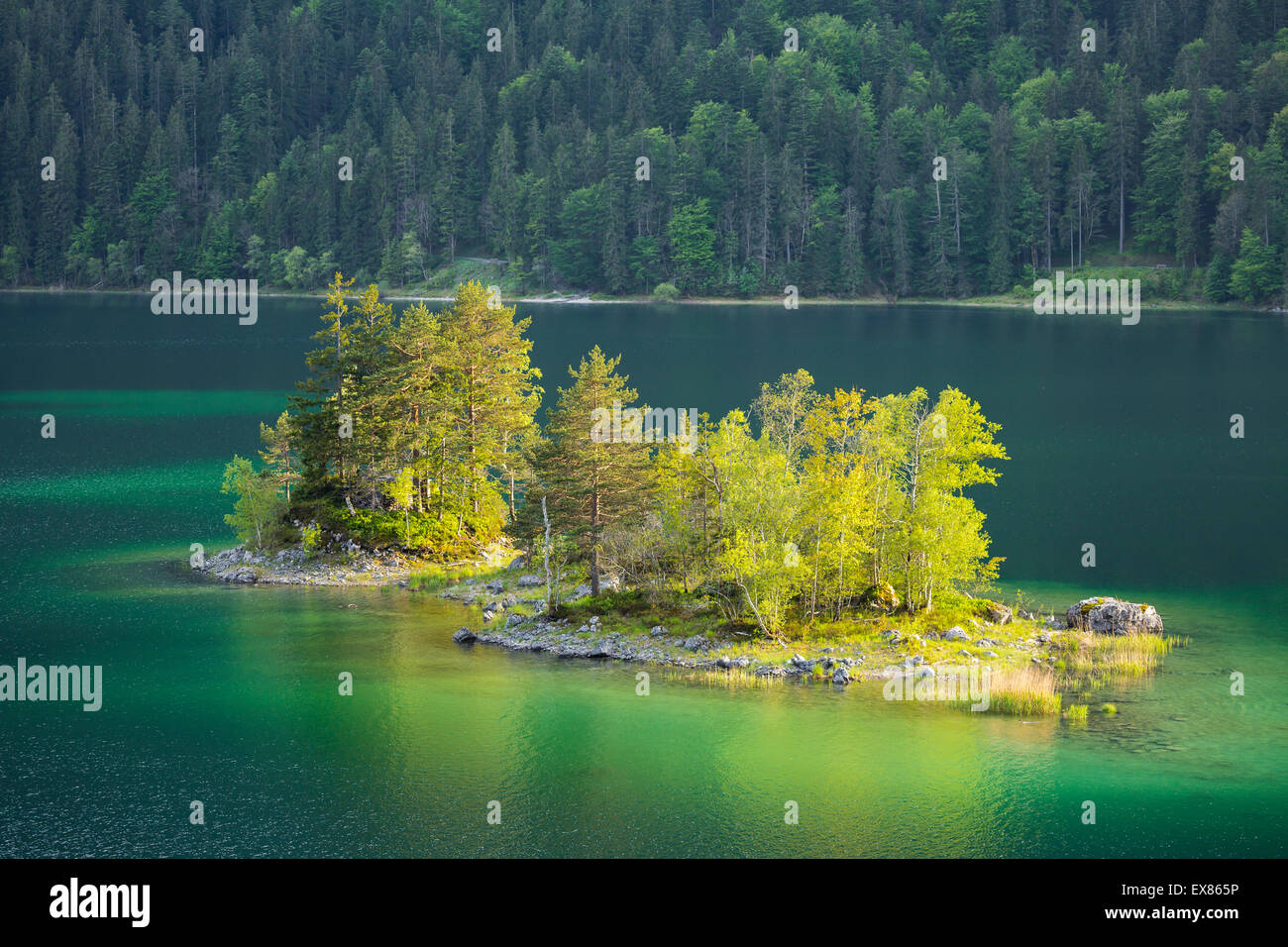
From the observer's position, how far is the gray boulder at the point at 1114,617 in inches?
2226

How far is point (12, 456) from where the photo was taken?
102 m

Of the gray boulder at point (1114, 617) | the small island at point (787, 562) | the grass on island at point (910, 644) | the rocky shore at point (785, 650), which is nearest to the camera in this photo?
the grass on island at point (910, 644)

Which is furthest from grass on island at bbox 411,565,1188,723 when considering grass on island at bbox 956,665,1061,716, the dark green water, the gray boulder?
the dark green water

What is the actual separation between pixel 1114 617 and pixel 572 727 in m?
24.7

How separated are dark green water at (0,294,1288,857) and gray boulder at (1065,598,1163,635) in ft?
6.54

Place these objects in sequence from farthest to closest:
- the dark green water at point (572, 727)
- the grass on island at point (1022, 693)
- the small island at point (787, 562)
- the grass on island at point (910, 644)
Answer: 1. the small island at point (787, 562)
2. the grass on island at point (910, 644)
3. the grass on island at point (1022, 693)
4. the dark green water at point (572, 727)

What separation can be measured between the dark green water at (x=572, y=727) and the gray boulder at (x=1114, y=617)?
199cm

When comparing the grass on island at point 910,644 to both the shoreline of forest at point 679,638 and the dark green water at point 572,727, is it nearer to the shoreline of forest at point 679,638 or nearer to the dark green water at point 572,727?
the shoreline of forest at point 679,638

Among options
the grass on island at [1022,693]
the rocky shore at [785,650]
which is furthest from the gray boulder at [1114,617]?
the grass on island at [1022,693]

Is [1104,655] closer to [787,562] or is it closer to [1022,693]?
[1022,693]

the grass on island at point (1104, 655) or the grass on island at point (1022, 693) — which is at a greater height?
the grass on island at point (1104, 655)

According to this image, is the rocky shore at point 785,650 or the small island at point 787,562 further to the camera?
the small island at point 787,562
